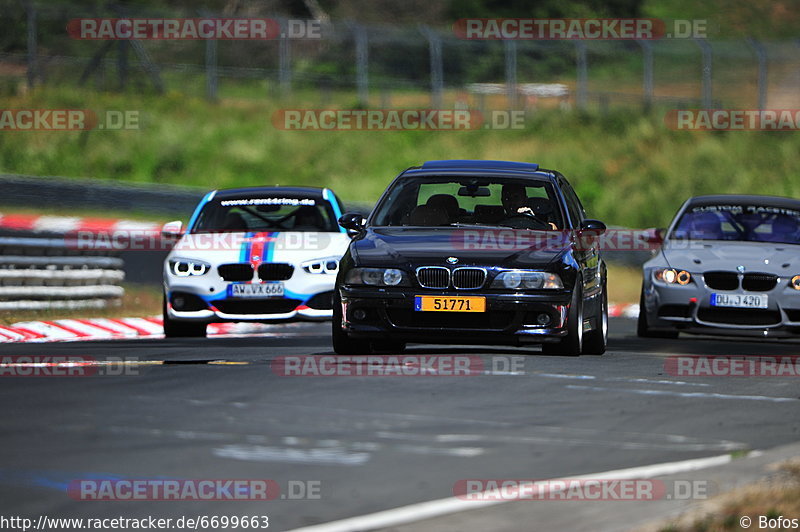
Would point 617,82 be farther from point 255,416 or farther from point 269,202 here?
point 255,416

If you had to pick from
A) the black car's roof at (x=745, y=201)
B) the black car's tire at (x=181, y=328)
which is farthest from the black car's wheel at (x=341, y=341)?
the black car's roof at (x=745, y=201)

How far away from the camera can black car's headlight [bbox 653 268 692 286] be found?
14.9 meters

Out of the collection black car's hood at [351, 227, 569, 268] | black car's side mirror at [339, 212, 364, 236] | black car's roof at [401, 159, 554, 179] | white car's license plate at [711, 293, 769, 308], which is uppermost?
black car's roof at [401, 159, 554, 179]

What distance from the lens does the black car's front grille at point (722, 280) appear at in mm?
14734

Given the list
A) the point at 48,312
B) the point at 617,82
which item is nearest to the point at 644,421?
the point at 48,312

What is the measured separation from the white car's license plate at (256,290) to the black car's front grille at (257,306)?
6 cm

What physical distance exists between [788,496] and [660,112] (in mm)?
33758

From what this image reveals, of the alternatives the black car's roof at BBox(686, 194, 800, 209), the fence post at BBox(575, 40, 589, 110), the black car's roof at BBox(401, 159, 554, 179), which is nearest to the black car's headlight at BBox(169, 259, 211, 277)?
the black car's roof at BBox(401, 159, 554, 179)

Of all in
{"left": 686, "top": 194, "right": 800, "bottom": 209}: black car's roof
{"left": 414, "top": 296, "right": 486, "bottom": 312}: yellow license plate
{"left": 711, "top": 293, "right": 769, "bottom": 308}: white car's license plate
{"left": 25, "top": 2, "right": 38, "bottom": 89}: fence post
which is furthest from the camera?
{"left": 25, "top": 2, "right": 38, "bottom": 89}: fence post

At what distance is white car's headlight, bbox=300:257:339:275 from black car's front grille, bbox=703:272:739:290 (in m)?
3.56

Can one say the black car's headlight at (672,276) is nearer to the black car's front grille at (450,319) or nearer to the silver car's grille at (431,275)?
the black car's front grille at (450,319)

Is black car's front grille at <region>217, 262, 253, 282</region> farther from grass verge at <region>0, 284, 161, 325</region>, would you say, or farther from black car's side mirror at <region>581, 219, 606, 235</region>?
grass verge at <region>0, 284, 161, 325</region>

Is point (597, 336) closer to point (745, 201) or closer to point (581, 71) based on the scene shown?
point (745, 201)

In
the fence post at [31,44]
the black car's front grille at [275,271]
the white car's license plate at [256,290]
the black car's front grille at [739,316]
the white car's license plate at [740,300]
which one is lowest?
the black car's front grille at [739,316]
